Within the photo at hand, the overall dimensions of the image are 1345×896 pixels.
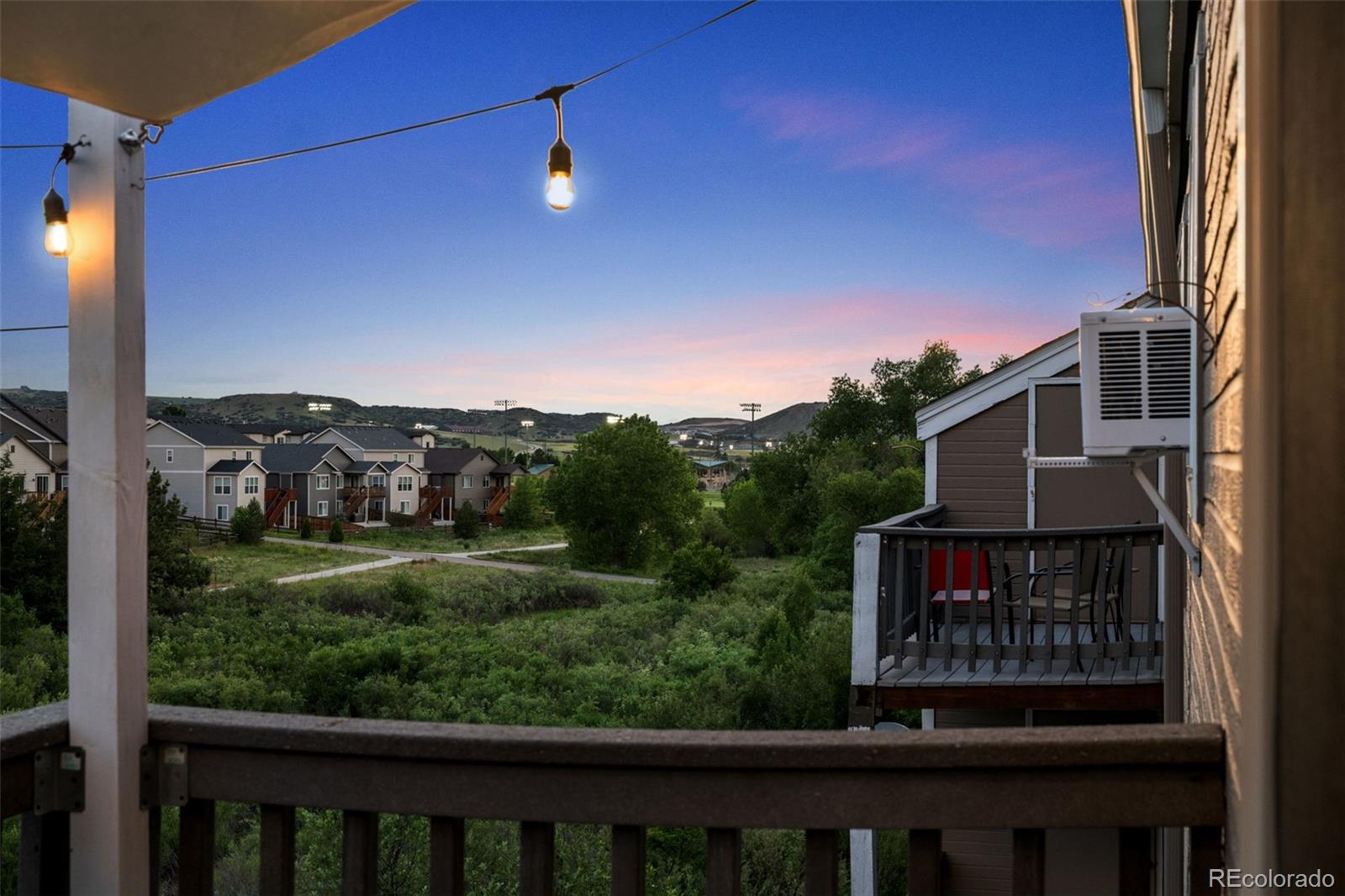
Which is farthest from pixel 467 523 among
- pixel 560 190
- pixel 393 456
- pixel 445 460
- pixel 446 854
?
pixel 446 854

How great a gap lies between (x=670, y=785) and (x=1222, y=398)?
879 millimetres

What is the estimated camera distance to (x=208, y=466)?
32.2 m

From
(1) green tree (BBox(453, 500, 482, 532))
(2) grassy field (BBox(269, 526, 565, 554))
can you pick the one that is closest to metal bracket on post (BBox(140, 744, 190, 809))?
(2) grassy field (BBox(269, 526, 565, 554))

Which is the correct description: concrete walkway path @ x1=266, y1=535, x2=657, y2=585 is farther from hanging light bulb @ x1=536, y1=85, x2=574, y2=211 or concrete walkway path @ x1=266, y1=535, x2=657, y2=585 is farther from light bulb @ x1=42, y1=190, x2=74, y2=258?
light bulb @ x1=42, y1=190, x2=74, y2=258

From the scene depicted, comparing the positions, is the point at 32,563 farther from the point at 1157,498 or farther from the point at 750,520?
the point at 750,520

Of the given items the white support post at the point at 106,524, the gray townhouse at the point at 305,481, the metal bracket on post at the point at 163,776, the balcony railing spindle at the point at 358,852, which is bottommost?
the gray townhouse at the point at 305,481

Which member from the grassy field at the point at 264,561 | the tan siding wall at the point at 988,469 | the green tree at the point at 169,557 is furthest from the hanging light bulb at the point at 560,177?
the grassy field at the point at 264,561

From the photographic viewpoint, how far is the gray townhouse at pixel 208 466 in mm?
30281

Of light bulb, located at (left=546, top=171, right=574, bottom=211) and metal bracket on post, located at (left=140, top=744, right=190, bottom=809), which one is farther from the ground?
light bulb, located at (left=546, top=171, right=574, bottom=211)

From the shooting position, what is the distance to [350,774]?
1.18 m

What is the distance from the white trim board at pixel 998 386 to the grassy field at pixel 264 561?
93.2ft

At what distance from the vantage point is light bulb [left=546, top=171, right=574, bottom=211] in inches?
156

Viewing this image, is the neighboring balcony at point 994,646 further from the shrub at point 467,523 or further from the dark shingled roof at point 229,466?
the shrub at point 467,523

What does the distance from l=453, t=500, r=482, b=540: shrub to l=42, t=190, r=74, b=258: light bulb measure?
4194 cm
